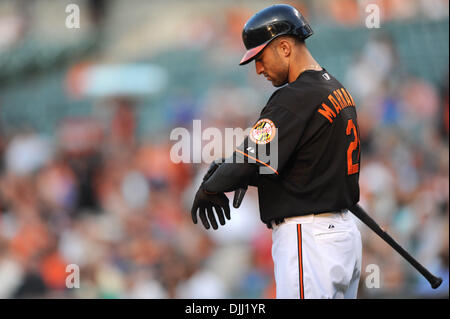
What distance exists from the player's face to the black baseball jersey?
9 centimetres

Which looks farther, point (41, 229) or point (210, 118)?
point (210, 118)

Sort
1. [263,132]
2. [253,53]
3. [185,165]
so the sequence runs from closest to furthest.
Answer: [263,132], [253,53], [185,165]

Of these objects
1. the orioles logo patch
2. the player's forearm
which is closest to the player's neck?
the orioles logo patch

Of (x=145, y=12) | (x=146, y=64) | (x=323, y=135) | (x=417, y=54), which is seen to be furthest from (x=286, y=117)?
(x=145, y=12)

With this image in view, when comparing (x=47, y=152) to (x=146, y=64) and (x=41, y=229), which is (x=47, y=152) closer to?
(x=41, y=229)

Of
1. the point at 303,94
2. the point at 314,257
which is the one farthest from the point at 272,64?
the point at 314,257

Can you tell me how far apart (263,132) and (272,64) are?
0.37 m

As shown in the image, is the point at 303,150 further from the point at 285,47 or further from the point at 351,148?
the point at 285,47

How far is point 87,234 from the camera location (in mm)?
6867

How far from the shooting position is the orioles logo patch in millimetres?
2852

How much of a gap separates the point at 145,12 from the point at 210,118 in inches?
227

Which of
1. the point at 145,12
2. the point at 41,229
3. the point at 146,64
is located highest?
the point at 145,12

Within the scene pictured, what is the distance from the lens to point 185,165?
24.6 ft

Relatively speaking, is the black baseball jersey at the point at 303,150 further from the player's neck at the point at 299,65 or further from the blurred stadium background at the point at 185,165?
the blurred stadium background at the point at 185,165
